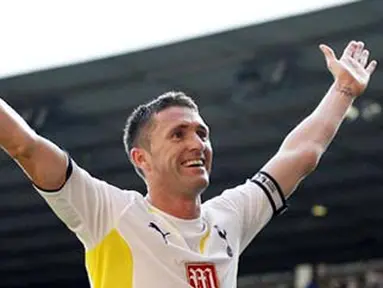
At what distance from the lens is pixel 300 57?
11242mm

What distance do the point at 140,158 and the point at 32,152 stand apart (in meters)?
0.58

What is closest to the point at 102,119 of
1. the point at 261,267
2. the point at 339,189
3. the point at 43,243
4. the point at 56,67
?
the point at 56,67

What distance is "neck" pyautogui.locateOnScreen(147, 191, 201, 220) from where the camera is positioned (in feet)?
12.4

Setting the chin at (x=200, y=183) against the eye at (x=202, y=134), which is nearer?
the chin at (x=200, y=183)

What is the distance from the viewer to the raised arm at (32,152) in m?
3.35

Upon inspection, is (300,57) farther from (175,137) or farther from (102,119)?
(175,137)

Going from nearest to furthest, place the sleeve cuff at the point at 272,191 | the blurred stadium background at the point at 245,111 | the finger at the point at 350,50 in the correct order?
the sleeve cuff at the point at 272,191 < the finger at the point at 350,50 < the blurred stadium background at the point at 245,111

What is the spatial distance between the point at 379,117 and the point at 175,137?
9.46 m

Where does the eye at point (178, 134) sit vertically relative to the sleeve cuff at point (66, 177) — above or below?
above

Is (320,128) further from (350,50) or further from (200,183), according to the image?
(200,183)

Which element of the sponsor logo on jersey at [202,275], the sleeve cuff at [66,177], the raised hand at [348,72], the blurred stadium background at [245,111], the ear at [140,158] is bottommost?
the sponsor logo on jersey at [202,275]

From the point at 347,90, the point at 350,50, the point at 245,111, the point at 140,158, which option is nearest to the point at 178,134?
the point at 140,158

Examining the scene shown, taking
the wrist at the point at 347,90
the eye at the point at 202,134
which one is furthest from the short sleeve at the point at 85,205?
the wrist at the point at 347,90

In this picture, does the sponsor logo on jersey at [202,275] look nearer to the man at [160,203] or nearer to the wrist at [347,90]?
the man at [160,203]
